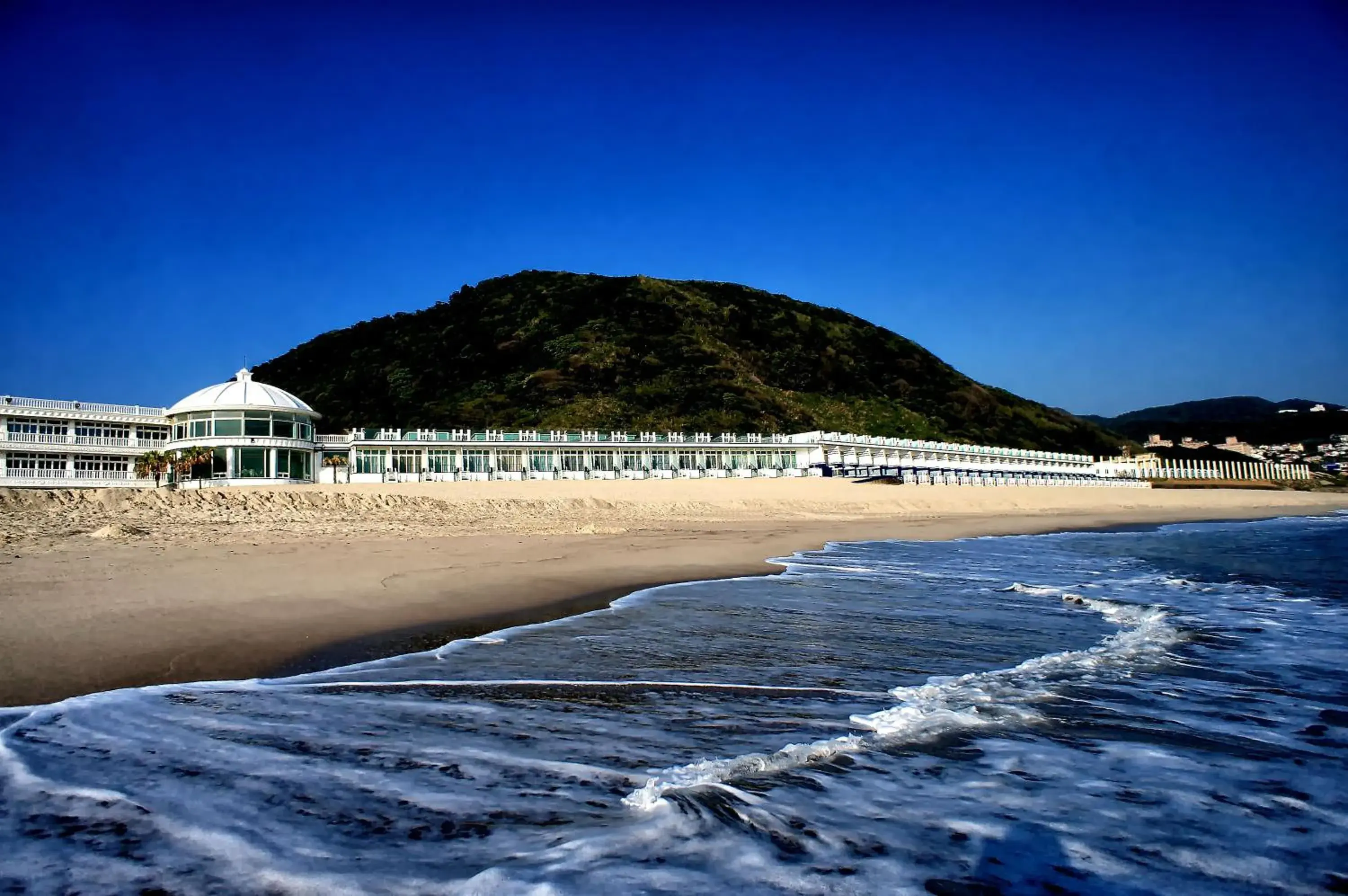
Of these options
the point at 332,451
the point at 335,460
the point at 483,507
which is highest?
the point at 332,451

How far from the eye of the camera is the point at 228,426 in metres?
47.8

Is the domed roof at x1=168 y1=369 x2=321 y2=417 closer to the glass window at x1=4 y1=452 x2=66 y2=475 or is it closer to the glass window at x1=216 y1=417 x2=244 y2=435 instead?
the glass window at x1=216 y1=417 x2=244 y2=435

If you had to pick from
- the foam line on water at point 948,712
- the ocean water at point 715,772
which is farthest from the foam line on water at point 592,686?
the foam line on water at point 948,712

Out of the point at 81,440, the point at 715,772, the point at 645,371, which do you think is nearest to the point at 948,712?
the point at 715,772

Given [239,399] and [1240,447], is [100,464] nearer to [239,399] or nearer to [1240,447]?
[239,399]

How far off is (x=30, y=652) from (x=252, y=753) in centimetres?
426

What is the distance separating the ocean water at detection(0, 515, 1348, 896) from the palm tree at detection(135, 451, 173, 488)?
43.8 meters

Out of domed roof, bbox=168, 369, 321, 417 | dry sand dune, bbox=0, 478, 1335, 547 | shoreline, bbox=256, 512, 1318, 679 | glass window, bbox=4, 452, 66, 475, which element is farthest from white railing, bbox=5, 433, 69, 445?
shoreline, bbox=256, 512, 1318, 679

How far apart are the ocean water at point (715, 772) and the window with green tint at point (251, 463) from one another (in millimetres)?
44467

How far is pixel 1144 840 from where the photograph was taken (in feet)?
13.3

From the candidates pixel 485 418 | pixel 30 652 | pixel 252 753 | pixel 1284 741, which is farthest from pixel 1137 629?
pixel 485 418

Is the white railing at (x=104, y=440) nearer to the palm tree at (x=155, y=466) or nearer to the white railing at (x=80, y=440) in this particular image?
the white railing at (x=80, y=440)

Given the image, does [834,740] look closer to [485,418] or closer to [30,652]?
[30,652]

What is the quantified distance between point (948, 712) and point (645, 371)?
12240 cm
